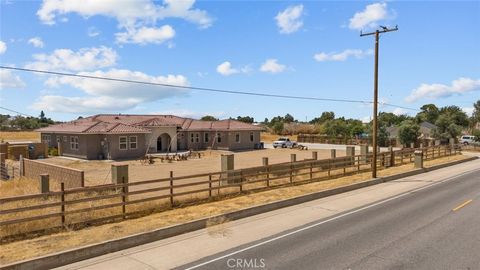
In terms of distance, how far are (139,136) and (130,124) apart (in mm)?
4806

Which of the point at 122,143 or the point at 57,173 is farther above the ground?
the point at 122,143

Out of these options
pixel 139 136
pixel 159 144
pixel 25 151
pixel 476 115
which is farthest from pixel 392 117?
pixel 25 151

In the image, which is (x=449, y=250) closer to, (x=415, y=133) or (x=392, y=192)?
(x=392, y=192)

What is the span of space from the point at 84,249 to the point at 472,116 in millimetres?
143217

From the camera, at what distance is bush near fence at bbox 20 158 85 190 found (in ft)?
53.3

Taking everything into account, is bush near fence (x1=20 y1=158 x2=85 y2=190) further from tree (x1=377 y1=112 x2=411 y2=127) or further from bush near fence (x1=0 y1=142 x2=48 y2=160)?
tree (x1=377 y1=112 x2=411 y2=127)

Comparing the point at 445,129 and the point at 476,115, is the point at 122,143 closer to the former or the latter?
the point at 445,129

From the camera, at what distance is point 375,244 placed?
8.83 metres

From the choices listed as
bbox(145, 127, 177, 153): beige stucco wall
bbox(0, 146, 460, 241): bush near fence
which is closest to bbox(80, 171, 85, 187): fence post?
bbox(0, 146, 460, 241): bush near fence

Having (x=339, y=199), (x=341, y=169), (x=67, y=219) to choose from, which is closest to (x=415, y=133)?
(x=341, y=169)

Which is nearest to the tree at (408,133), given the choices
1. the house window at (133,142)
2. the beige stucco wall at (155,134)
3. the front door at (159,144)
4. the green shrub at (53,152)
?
the beige stucco wall at (155,134)

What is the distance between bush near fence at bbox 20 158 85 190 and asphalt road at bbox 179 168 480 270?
9293 mm

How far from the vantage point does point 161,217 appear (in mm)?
11391

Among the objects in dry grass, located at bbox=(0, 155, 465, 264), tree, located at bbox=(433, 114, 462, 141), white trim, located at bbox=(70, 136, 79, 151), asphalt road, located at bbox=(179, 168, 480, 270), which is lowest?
asphalt road, located at bbox=(179, 168, 480, 270)
